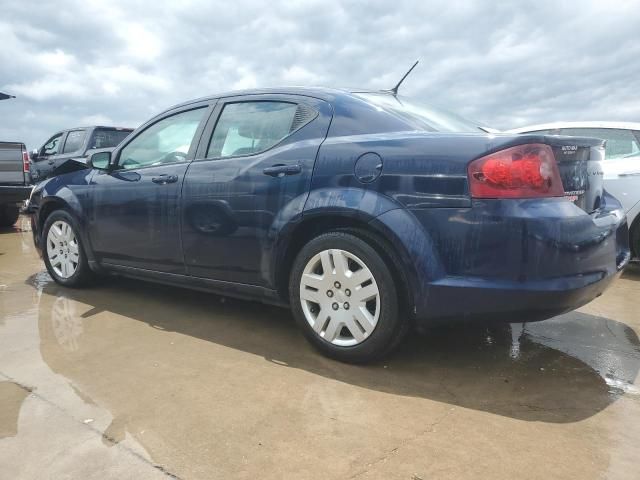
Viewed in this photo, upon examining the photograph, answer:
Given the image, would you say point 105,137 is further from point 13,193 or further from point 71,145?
point 13,193

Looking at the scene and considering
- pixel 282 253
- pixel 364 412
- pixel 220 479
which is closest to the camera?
pixel 220 479

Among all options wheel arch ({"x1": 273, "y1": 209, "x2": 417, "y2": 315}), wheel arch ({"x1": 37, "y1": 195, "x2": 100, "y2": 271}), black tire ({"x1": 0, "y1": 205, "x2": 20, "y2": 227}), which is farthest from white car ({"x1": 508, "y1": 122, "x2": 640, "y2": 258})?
black tire ({"x1": 0, "y1": 205, "x2": 20, "y2": 227})

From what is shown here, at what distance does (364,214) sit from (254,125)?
109 cm

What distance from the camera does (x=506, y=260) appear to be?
2240 mm

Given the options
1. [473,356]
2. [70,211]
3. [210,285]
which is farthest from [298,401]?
[70,211]

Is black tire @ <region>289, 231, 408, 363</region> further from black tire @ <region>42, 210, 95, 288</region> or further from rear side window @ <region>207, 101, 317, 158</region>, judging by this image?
black tire @ <region>42, 210, 95, 288</region>

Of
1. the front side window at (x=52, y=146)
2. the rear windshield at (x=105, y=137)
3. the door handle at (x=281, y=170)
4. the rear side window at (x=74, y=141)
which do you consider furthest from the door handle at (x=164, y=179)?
the front side window at (x=52, y=146)

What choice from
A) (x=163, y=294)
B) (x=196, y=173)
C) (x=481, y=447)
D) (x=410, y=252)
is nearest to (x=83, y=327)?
(x=163, y=294)

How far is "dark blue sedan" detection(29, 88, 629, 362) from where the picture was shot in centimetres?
225

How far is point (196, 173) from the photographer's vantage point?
3.24 meters

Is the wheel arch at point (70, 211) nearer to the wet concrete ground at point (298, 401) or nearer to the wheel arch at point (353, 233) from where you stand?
the wet concrete ground at point (298, 401)

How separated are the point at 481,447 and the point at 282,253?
1.43 m

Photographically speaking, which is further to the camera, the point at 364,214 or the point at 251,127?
the point at 251,127

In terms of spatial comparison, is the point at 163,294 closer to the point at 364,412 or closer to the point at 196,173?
the point at 196,173
